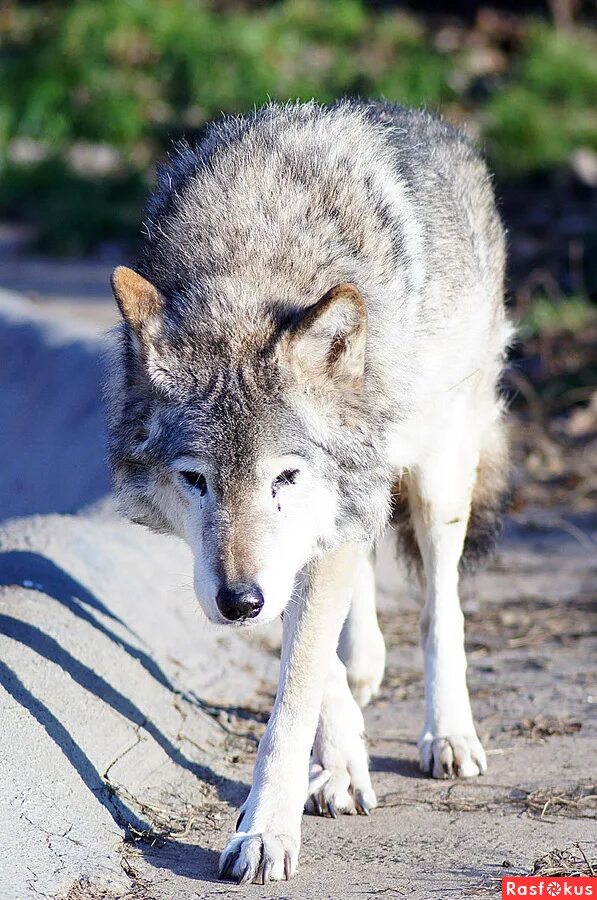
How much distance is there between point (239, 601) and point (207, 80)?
1039 centimetres

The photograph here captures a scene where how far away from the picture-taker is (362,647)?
4.34m

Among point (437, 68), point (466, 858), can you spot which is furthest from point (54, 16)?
point (466, 858)

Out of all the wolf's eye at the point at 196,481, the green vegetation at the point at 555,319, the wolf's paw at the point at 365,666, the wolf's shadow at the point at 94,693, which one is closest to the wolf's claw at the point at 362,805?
the wolf's shadow at the point at 94,693

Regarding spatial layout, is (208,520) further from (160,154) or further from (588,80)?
(588,80)

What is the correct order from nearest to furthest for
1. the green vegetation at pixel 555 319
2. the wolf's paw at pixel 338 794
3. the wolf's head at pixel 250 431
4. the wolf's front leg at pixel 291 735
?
the wolf's head at pixel 250 431, the wolf's front leg at pixel 291 735, the wolf's paw at pixel 338 794, the green vegetation at pixel 555 319

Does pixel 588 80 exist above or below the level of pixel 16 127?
above

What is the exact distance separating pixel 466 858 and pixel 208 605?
0.92 m

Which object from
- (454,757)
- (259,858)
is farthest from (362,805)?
(259,858)

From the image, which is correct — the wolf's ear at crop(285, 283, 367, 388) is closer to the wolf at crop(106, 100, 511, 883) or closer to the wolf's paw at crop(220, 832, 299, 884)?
the wolf at crop(106, 100, 511, 883)

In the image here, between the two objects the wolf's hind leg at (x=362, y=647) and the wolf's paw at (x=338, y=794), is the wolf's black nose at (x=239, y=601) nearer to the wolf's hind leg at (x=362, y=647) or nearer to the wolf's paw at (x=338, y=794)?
the wolf's paw at (x=338, y=794)

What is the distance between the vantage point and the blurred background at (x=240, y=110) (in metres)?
6.67

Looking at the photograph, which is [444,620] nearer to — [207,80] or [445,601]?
[445,601]

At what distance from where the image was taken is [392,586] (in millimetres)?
5691

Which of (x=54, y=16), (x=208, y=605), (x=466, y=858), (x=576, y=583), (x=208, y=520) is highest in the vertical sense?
(x=54, y=16)
